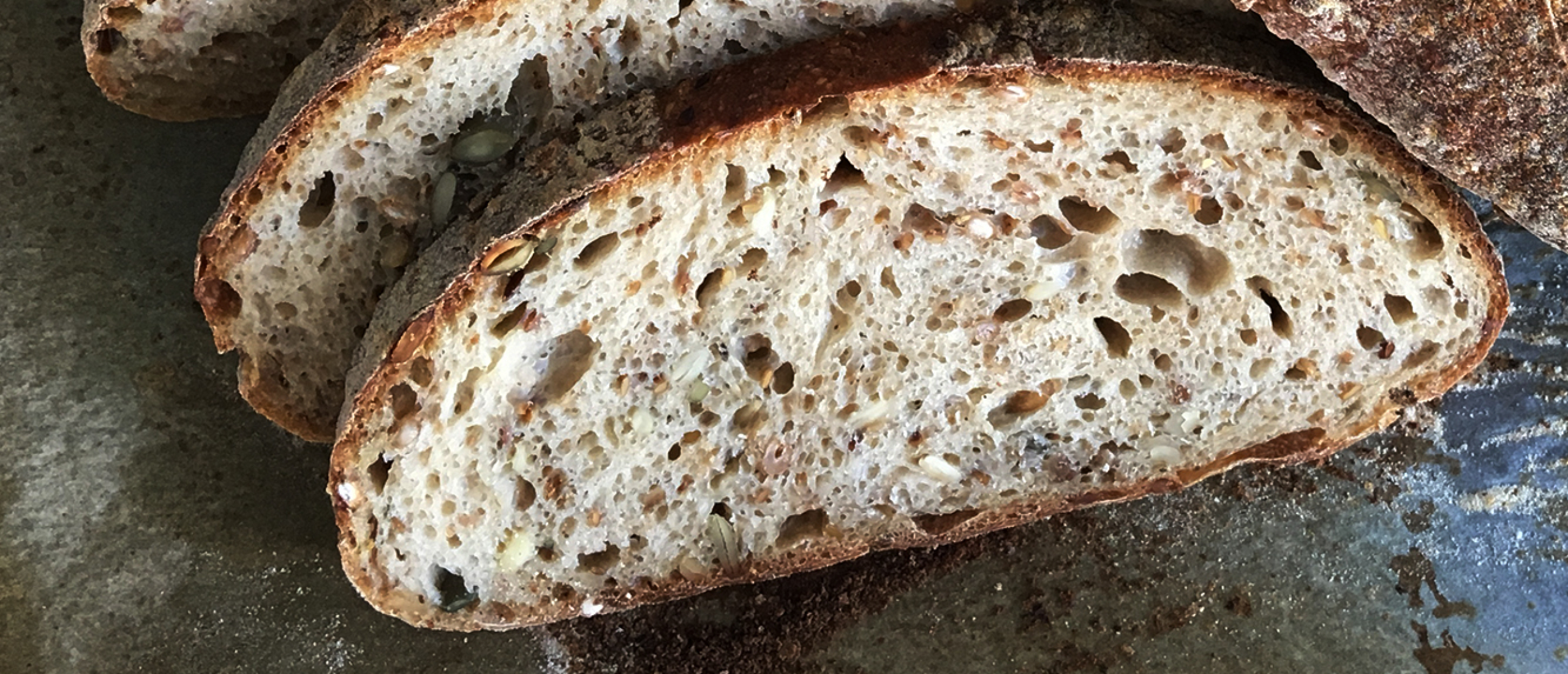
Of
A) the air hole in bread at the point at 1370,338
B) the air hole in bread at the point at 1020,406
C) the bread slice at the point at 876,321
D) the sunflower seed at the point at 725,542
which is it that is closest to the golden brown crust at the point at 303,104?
the bread slice at the point at 876,321

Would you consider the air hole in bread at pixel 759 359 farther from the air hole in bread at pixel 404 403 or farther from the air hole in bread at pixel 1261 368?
the air hole in bread at pixel 1261 368

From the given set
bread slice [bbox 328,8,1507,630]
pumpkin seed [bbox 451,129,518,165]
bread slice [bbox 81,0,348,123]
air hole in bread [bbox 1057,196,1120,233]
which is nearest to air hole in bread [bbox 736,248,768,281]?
bread slice [bbox 328,8,1507,630]

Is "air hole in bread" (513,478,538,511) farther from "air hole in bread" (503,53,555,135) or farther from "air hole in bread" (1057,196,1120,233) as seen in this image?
"air hole in bread" (1057,196,1120,233)

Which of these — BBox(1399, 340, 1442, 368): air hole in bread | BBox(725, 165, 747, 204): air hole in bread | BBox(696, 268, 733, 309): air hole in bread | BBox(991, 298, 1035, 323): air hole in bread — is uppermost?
BBox(725, 165, 747, 204): air hole in bread

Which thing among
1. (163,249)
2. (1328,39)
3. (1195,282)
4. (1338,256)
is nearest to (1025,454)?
(1195,282)

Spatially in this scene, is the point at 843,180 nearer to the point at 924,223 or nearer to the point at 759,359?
the point at 924,223

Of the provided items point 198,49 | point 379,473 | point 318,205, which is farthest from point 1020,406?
point 198,49
